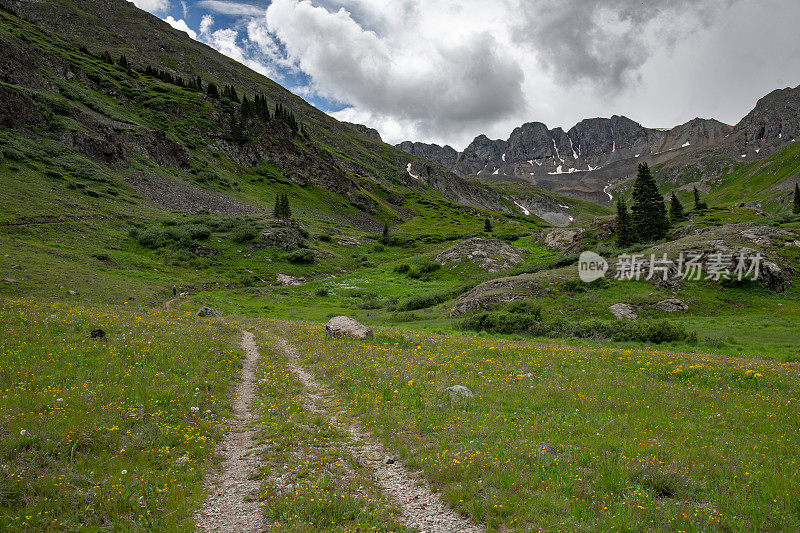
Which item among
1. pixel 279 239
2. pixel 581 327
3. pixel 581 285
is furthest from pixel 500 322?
pixel 279 239

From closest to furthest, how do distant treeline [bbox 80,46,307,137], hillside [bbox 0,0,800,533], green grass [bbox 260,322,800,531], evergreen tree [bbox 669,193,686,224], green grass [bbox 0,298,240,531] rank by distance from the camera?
green grass [bbox 0,298,240,531] → green grass [bbox 260,322,800,531] → hillside [bbox 0,0,800,533] → evergreen tree [bbox 669,193,686,224] → distant treeline [bbox 80,46,307,137]

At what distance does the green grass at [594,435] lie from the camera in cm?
654

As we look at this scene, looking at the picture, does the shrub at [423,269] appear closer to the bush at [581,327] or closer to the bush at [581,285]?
the bush at [581,285]

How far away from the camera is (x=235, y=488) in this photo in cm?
787

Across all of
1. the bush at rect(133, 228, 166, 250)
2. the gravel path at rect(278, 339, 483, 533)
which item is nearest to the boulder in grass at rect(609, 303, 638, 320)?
the gravel path at rect(278, 339, 483, 533)

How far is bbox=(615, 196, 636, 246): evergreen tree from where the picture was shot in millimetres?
71000

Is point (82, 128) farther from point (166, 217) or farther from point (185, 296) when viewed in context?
point (185, 296)

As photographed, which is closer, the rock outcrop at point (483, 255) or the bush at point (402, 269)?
the rock outcrop at point (483, 255)

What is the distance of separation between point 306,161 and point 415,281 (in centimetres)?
10874

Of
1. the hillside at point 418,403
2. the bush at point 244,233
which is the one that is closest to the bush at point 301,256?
the bush at point 244,233

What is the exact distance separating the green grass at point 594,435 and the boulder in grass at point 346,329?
6.64 meters

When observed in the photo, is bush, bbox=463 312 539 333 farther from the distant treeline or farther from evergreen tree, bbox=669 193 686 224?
the distant treeline

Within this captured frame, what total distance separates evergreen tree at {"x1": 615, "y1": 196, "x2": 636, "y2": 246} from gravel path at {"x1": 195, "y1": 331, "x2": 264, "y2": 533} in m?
77.4

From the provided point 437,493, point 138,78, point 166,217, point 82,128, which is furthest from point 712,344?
point 138,78
